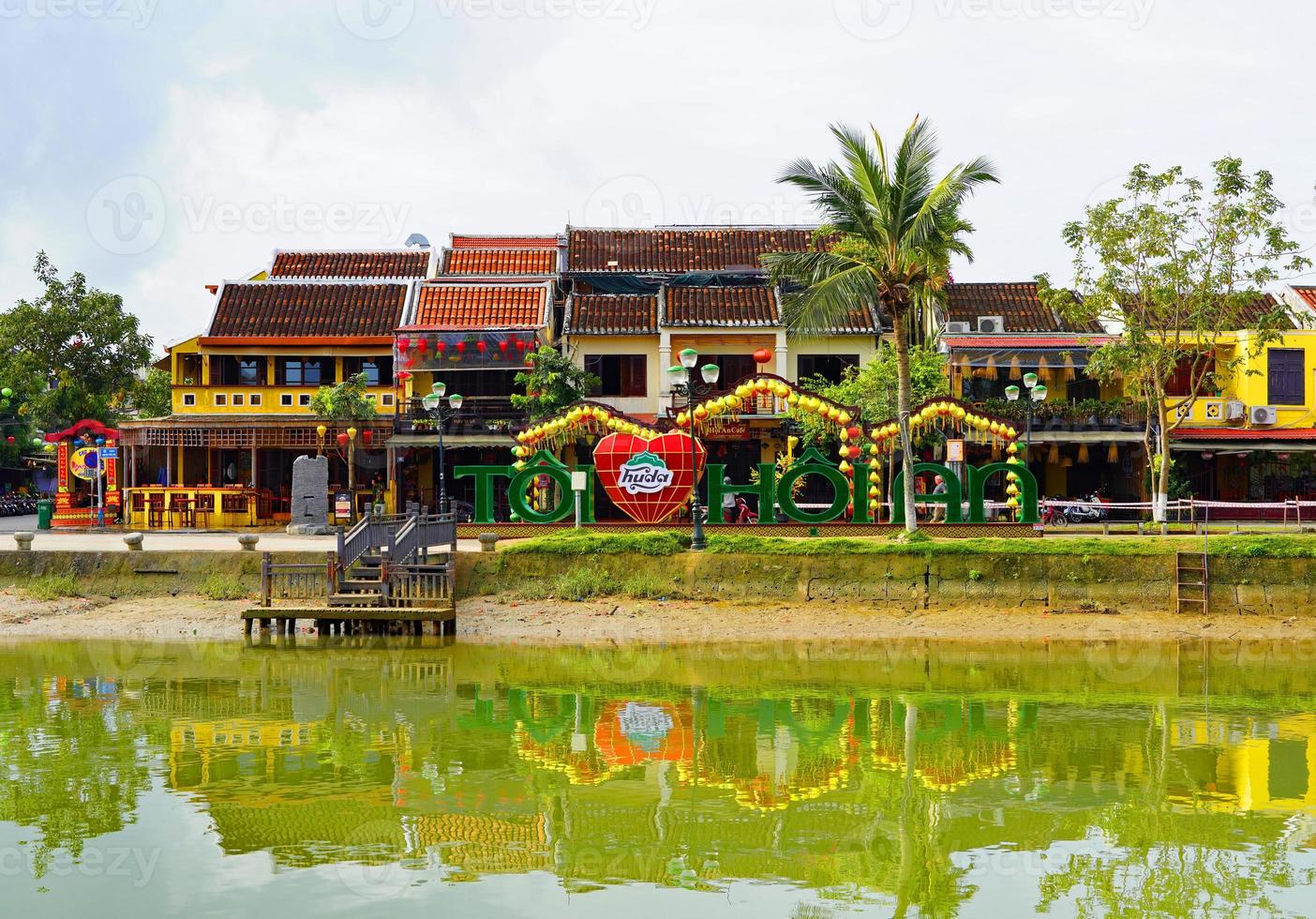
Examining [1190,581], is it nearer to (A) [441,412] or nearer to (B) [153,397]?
(A) [441,412]

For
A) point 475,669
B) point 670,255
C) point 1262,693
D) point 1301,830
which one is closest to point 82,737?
point 475,669

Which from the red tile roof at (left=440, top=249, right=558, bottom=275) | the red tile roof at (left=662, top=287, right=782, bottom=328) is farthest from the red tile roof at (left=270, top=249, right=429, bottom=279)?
the red tile roof at (left=662, top=287, right=782, bottom=328)

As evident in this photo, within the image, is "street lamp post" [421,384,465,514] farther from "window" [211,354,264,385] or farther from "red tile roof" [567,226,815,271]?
"red tile roof" [567,226,815,271]

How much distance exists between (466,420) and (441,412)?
283cm

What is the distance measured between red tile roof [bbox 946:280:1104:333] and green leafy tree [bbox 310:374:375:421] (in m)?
17.0

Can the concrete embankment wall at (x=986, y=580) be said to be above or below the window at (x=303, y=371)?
below

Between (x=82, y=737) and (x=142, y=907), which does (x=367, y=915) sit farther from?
(x=82, y=737)

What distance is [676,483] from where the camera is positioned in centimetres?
2716

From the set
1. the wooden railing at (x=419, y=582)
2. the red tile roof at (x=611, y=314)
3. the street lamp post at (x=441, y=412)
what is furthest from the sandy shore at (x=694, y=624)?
the red tile roof at (x=611, y=314)

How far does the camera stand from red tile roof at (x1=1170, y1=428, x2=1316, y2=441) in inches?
1444

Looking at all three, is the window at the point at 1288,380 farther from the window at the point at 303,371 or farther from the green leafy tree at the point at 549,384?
the window at the point at 303,371

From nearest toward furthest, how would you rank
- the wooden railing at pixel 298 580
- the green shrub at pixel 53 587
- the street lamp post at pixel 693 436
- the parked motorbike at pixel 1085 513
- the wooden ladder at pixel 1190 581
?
the wooden railing at pixel 298 580, the wooden ladder at pixel 1190 581, the street lamp post at pixel 693 436, the green shrub at pixel 53 587, the parked motorbike at pixel 1085 513

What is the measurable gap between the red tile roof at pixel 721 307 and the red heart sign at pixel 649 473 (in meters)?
11.6

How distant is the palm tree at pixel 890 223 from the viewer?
24.6m
